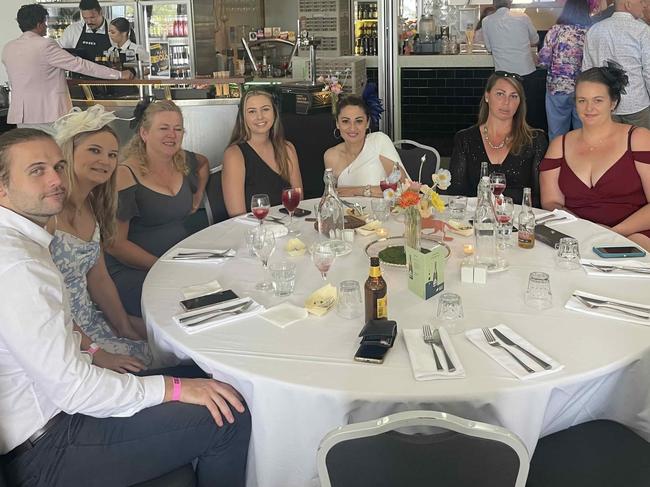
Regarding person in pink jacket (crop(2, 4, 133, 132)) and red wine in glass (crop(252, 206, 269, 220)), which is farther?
person in pink jacket (crop(2, 4, 133, 132))

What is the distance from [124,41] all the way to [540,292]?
625 cm

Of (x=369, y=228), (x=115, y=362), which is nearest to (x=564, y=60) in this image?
(x=369, y=228)

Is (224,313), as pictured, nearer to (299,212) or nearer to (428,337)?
(428,337)

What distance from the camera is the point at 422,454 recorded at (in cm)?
126

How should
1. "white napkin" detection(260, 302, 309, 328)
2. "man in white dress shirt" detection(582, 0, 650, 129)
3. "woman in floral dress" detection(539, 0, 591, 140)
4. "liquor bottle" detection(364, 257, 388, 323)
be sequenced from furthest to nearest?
"woman in floral dress" detection(539, 0, 591, 140)
"man in white dress shirt" detection(582, 0, 650, 129)
"white napkin" detection(260, 302, 309, 328)
"liquor bottle" detection(364, 257, 388, 323)

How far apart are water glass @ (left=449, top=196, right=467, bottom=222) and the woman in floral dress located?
9.45 feet

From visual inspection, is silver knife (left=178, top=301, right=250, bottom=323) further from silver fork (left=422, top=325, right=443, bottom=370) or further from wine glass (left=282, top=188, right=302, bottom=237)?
wine glass (left=282, top=188, right=302, bottom=237)

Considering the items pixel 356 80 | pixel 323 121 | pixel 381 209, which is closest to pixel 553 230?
pixel 381 209

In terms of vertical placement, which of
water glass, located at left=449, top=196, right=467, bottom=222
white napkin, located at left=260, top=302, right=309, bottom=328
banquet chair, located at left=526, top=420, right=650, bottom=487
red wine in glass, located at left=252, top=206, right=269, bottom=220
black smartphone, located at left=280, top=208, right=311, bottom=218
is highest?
red wine in glass, located at left=252, top=206, right=269, bottom=220

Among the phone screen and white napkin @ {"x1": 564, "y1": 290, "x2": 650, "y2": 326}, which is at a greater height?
the phone screen

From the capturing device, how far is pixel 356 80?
629cm

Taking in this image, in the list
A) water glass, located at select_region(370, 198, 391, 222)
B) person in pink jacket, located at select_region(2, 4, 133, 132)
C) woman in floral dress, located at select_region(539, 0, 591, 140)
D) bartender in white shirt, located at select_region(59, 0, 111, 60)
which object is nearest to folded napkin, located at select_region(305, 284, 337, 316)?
water glass, located at select_region(370, 198, 391, 222)

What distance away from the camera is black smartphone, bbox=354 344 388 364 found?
1.62 metres

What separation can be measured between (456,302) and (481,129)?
2129mm
